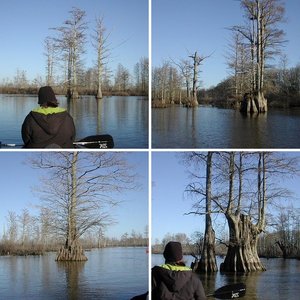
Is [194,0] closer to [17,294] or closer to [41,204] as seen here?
[41,204]

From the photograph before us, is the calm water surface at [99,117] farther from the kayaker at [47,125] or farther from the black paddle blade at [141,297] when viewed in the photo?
the black paddle blade at [141,297]

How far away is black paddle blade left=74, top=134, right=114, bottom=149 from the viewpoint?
5.51m

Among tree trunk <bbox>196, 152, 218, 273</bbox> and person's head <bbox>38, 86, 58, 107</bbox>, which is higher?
person's head <bbox>38, 86, 58, 107</bbox>

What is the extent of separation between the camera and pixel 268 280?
5.50 metres

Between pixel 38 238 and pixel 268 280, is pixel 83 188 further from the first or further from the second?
pixel 268 280

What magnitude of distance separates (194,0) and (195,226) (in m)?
1.94

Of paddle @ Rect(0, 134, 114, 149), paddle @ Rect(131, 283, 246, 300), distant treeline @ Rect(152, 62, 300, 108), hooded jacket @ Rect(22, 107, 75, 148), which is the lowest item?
paddle @ Rect(131, 283, 246, 300)

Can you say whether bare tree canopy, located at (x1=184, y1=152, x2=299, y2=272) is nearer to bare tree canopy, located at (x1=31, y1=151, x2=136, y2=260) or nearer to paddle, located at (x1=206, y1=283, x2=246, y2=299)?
paddle, located at (x1=206, y1=283, x2=246, y2=299)

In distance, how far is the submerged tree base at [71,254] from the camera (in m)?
5.48

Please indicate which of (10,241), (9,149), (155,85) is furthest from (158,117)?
(10,241)

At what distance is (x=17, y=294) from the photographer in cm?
537

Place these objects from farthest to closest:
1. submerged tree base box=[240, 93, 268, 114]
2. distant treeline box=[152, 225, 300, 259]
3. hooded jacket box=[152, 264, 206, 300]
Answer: submerged tree base box=[240, 93, 268, 114]
distant treeline box=[152, 225, 300, 259]
hooded jacket box=[152, 264, 206, 300]

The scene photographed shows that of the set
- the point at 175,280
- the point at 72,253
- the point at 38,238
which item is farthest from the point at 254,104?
the point at 38,238

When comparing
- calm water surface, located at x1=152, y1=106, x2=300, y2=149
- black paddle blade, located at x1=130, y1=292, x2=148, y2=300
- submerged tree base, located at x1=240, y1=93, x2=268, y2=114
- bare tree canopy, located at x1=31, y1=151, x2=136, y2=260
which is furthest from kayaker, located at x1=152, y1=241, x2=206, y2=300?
submerged tree base, located at x1=240, y1=93, x2=268, y2=114
